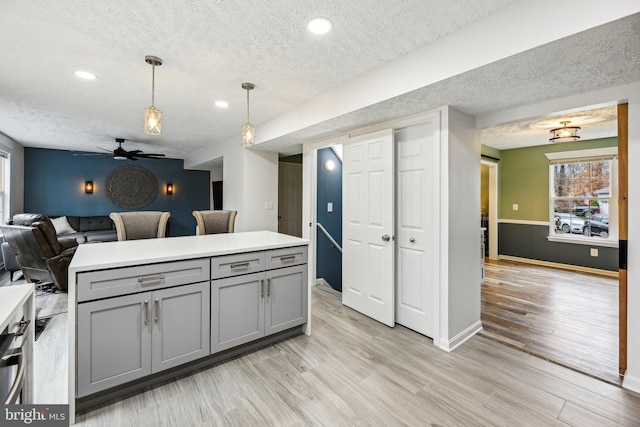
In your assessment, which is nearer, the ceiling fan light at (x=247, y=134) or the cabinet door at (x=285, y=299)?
the cabinet door at (x=285, y=299)

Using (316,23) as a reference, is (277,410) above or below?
below

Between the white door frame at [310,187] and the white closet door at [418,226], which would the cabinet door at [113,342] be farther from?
the white door frame at [310,187]

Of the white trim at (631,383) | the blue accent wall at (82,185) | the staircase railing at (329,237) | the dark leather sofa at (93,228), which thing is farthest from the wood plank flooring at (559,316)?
the blue accent wall at (82,185)

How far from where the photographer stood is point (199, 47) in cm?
210

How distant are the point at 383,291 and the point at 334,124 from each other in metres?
1.86

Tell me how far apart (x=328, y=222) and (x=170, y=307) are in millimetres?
2846

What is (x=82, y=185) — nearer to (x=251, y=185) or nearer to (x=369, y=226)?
(x=251, y=185)

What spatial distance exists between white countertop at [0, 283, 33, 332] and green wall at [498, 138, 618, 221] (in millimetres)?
7125

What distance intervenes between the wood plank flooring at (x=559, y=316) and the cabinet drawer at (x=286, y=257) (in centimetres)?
191

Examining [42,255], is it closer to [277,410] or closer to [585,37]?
[277,410]

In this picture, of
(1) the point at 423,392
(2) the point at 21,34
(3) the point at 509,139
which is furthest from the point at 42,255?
(3) the point at 509,139

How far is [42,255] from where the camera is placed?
3.55 m

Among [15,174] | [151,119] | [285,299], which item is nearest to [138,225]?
[151,119]

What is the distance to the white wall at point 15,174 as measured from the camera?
507cm
